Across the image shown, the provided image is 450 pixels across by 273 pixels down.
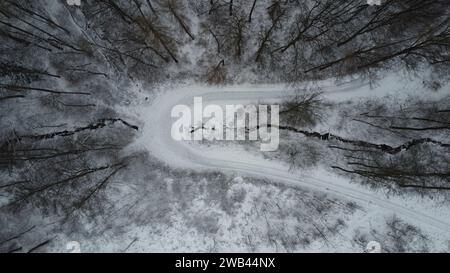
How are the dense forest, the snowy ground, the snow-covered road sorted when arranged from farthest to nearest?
the dense forest → the snow-covered road → the snowy ground

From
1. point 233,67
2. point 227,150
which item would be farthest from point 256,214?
point 233,67

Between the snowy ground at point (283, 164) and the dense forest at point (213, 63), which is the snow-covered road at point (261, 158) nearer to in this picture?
the snowy ground at point (283, 164)

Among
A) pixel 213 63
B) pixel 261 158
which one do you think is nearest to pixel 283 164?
pixel 261 158

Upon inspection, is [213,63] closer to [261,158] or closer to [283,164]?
[261,158]

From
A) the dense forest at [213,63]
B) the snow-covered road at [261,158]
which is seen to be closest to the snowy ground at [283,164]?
the snow-covered road at [261,158]

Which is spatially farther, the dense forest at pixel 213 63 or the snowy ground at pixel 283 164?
the dense forest at pixel 213 63

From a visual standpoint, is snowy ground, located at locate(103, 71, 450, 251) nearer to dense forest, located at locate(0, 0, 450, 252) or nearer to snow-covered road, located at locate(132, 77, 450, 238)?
snow-covered road, located at locate(132, 77, 450, 238)

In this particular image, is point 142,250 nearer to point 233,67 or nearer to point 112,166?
point 112,166

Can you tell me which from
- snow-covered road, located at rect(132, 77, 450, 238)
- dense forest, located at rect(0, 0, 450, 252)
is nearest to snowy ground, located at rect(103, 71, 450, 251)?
snow-covered road, located at rect(132, 77, 450, 238)
